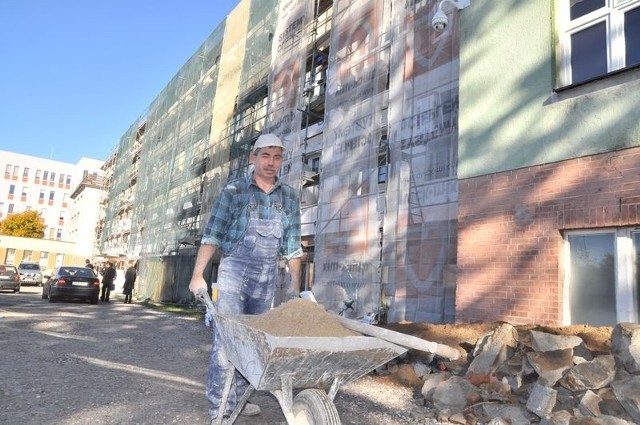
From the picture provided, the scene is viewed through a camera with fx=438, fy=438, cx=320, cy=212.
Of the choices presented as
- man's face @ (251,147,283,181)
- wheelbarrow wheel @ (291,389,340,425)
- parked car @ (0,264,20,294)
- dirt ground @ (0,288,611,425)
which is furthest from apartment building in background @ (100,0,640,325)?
parked car @ (0,264,20,294)

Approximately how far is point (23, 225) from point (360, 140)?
64.0 metres

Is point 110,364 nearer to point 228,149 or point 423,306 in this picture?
point 423,306

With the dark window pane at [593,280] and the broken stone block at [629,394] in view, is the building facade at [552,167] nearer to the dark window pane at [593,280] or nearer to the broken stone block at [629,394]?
the dark window pane at [593,280]

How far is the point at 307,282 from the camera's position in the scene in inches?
536

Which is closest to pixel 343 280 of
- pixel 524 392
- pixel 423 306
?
pixel 423 306

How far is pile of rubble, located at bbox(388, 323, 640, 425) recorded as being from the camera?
11.3 ft

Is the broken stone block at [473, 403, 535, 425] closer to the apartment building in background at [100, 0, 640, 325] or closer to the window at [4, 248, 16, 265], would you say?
the apartment building in background at [100, 0, 640, 325]

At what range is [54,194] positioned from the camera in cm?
7288

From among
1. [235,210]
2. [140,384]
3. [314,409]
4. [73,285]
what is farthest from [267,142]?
[73,285]

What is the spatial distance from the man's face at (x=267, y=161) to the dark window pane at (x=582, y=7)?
4594 millimetres

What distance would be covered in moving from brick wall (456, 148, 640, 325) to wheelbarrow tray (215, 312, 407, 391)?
134 inches

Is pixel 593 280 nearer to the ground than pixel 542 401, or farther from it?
farther from it

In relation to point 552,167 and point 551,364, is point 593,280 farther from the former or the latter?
point 551,364

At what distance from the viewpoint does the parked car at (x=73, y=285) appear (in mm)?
16328
